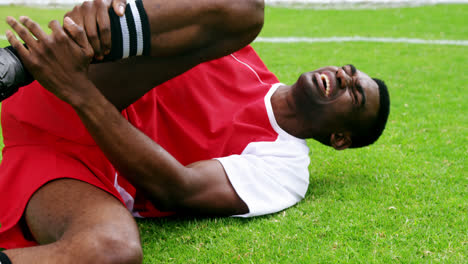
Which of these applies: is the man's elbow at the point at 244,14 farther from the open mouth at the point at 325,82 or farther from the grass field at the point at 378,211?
the grass field at the point at 378,211

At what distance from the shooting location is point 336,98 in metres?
3.46

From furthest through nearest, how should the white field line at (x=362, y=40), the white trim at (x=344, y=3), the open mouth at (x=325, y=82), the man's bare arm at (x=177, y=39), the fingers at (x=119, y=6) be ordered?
1. the white trim at (x=344, y=3)
2. the white field line at (x=362, y=40)
3. the open mouth at (x=325, y=82)
4. the man's bare arm at (x=177, y=39)
5. the fingers at (x=119, y=6)

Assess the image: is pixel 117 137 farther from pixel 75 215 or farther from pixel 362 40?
pixel 362 40

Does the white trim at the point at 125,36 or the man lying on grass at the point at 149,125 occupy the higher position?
the white trim at the point at 125,36

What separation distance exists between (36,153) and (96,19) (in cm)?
84

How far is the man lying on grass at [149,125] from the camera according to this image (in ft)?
7.26

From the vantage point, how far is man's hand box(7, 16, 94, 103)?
7.04ft

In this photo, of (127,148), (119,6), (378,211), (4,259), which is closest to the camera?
(4,259)

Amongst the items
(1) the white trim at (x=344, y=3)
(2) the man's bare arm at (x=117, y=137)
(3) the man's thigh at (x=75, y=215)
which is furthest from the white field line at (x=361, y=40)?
(3) the man's thigh at (x=75, y=215)

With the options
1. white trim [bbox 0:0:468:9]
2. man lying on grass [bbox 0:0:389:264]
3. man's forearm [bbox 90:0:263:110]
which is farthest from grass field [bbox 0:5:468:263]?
white trim [bbox 0:0:468:9]

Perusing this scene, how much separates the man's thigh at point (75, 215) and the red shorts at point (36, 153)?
0.05 m

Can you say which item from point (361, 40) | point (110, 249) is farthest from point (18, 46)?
point (361, 40)

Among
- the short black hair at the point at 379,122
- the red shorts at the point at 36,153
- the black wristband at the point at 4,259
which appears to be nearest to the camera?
the black wristband at the point at 4,259

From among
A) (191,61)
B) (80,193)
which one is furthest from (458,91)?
(80,193)
